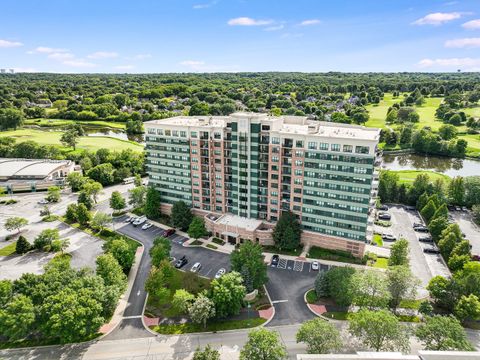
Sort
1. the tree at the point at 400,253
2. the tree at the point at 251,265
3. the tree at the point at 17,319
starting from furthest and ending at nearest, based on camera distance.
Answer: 1. the tree at the point at 400,253
2. the tree at the point at 251,265
3. the tree at the point at 17,319

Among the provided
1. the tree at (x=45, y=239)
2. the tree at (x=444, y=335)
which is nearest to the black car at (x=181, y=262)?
the tree at (x=45, y=239)

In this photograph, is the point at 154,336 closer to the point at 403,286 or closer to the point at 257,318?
the point at 257,318

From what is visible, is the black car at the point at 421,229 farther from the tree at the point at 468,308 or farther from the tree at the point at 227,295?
the tree at the point at 227,295

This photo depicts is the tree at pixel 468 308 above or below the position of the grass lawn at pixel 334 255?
above

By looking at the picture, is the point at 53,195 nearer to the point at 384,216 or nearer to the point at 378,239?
the point at 378,239

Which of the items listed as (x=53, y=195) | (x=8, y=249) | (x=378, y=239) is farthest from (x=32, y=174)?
(x=378, y=239)

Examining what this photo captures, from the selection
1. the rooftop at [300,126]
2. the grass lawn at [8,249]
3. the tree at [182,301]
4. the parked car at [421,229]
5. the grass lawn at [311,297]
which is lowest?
the grass lawn at [311,297]
